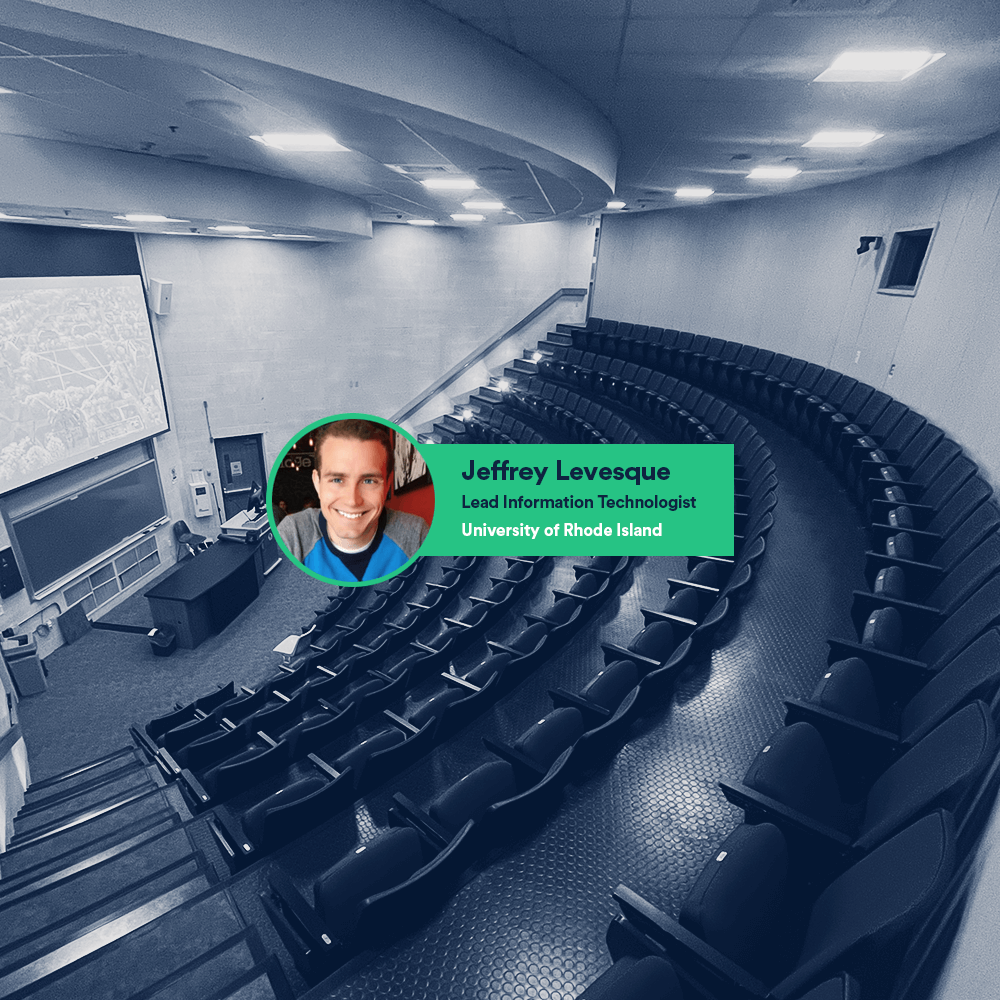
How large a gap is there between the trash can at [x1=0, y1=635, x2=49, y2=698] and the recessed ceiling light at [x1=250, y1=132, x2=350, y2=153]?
5.65m

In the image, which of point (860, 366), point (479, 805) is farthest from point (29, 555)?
point (860, 366)

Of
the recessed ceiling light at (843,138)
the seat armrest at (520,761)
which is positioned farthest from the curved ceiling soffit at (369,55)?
the seat armrest at (520,761)

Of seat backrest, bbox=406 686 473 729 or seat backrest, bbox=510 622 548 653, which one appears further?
seat backrest, bbox=510 622 548 653

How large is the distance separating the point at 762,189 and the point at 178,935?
8518mm

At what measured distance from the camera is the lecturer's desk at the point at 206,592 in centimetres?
713

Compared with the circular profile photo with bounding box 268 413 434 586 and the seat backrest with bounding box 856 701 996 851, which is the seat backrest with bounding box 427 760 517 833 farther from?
the seat backrest with bounding box 856 701 996 851

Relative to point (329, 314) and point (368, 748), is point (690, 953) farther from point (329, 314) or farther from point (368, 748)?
point (329, 314)

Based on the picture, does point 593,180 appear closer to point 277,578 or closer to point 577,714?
point 577,714

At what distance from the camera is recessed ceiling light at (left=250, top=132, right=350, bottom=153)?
3834 millimetres

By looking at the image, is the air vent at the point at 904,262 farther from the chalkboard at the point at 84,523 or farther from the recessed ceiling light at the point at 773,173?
the chalkboard at the point at 84,523

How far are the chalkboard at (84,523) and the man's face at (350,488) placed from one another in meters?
6.06

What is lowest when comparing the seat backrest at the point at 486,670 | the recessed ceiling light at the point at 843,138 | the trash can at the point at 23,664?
the trash can at the point at 23,664

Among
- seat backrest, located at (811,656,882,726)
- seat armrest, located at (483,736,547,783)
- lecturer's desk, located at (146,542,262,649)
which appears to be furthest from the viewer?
lecturer's desk, located at (146,542,262,649)

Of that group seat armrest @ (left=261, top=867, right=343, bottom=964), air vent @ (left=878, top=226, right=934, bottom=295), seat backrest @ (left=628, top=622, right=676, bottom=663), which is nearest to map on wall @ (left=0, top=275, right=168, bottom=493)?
seat armrest @ (left=261, top=867, right=343, bottom=964)
